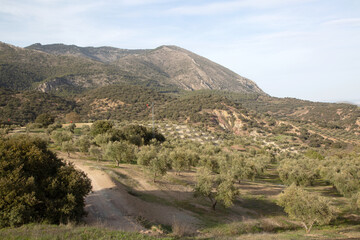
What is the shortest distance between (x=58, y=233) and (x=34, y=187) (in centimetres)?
468

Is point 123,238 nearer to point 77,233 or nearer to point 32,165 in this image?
point 77,233

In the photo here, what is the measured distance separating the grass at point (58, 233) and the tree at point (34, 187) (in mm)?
1349

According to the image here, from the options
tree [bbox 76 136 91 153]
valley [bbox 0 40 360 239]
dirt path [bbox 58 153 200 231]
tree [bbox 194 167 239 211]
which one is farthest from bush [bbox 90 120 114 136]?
tree [bbox 194 167 239 211]

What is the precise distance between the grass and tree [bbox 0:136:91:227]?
1.35 m

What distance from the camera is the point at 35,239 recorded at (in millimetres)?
10852

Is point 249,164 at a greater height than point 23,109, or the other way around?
point 23,109

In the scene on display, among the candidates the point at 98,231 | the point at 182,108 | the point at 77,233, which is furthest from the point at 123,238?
the point at 182,108

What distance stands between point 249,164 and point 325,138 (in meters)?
82.0

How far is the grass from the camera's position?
1138cm

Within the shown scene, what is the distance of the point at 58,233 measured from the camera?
1186 cm

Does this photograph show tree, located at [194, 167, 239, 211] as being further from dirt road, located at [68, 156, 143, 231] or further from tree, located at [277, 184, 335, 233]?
dirt road, located at [68, 156, 143, 231]

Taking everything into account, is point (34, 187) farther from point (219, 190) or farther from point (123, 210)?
point (219, 190)

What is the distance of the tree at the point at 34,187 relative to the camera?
13516 millimetres

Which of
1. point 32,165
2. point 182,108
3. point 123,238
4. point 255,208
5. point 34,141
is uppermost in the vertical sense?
point 182,108
